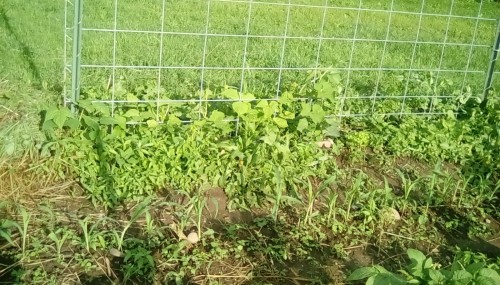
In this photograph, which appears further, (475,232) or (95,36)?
(95,36)

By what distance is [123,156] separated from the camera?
3.58m

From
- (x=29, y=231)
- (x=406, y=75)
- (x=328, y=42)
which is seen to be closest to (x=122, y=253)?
(x=29, y=231)

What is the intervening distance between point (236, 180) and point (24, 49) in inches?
94.0

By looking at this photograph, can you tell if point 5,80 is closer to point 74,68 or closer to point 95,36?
point 74,68

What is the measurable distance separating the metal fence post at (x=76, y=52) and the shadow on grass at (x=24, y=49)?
0.80 m

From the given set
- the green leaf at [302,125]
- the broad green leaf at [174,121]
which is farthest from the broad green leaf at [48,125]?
the green leaf at [302,125]

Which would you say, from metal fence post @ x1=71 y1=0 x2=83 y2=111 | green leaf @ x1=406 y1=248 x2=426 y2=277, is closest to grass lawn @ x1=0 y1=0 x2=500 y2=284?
green leaf @ x1=406 y1=248 x2=426 y2=277

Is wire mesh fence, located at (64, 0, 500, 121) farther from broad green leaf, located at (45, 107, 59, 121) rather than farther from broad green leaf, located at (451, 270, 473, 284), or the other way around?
broad green leaf, located at (451, 270, 473, 284)

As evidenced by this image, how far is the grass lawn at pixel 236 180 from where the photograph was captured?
9.87ft

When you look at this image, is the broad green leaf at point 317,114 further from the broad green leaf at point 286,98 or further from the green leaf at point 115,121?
the green leaf at point 115,121

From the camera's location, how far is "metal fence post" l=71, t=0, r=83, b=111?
140 inches

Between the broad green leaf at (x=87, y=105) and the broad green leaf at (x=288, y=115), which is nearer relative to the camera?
the broad green leaf at (x=87, y=105)

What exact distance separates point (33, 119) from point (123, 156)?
0.56 meters

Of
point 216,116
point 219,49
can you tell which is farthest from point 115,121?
point 219,49
